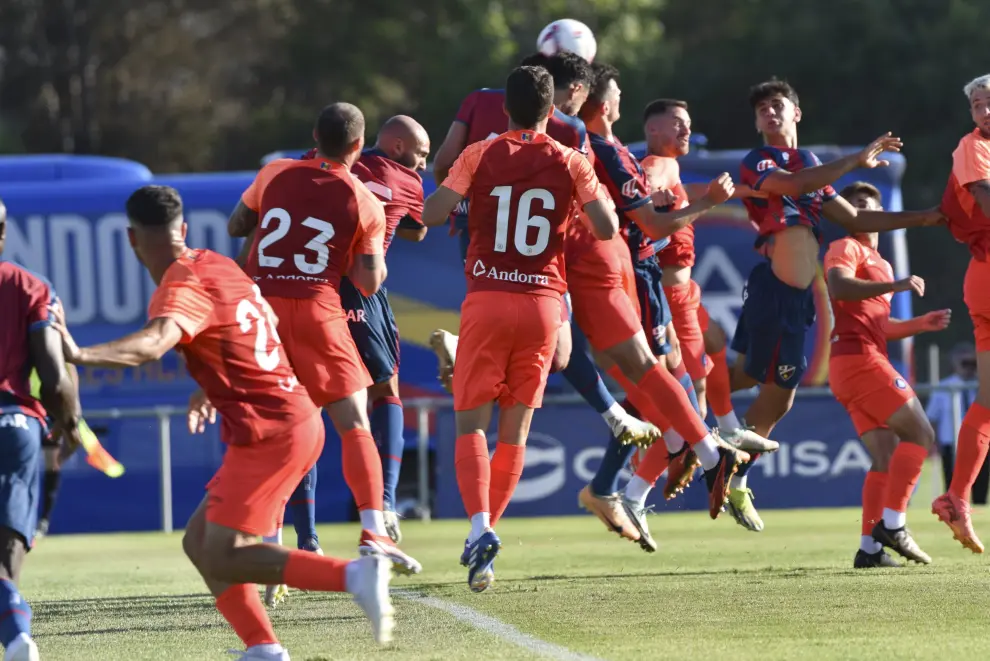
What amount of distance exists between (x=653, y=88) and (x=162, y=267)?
36.5 m

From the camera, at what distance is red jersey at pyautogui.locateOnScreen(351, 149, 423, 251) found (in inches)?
364

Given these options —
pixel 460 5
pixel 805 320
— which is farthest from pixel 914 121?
pixel 805 320

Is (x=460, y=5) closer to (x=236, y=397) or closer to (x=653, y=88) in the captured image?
(x=653, y=88)

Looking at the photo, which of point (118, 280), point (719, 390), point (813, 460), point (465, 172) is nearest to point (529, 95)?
point (465, 172)

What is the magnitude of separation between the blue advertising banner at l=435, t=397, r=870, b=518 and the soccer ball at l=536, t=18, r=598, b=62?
785 centimetres

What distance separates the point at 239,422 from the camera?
19.8ft

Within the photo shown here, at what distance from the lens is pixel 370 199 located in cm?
803

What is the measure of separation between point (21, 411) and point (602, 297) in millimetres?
3376

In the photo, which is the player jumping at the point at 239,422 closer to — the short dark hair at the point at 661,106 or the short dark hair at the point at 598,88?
the short dark hair at the point at 598,88

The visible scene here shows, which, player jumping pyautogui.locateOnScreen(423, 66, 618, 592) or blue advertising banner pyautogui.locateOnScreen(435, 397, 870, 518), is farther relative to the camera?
blue advertising banner pyautogui.locateOnScreen(435, 397, 870, 518)

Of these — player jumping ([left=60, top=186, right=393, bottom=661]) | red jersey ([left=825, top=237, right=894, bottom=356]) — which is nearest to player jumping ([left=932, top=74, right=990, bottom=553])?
red jersey ([left=825, top=237, right=894, bottom=356])

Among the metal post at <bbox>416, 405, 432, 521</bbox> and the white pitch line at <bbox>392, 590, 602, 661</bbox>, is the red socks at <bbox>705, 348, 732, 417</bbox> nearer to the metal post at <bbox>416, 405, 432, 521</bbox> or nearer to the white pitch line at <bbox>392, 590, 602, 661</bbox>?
the white pitch line at <bbox>392, 590, 602, 661</bbox>

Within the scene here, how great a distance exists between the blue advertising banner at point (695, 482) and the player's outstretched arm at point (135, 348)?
11.7m

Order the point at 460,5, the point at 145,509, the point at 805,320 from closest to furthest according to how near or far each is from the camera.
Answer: the point at 805,320
the point at 145,509
the point at 460,5
